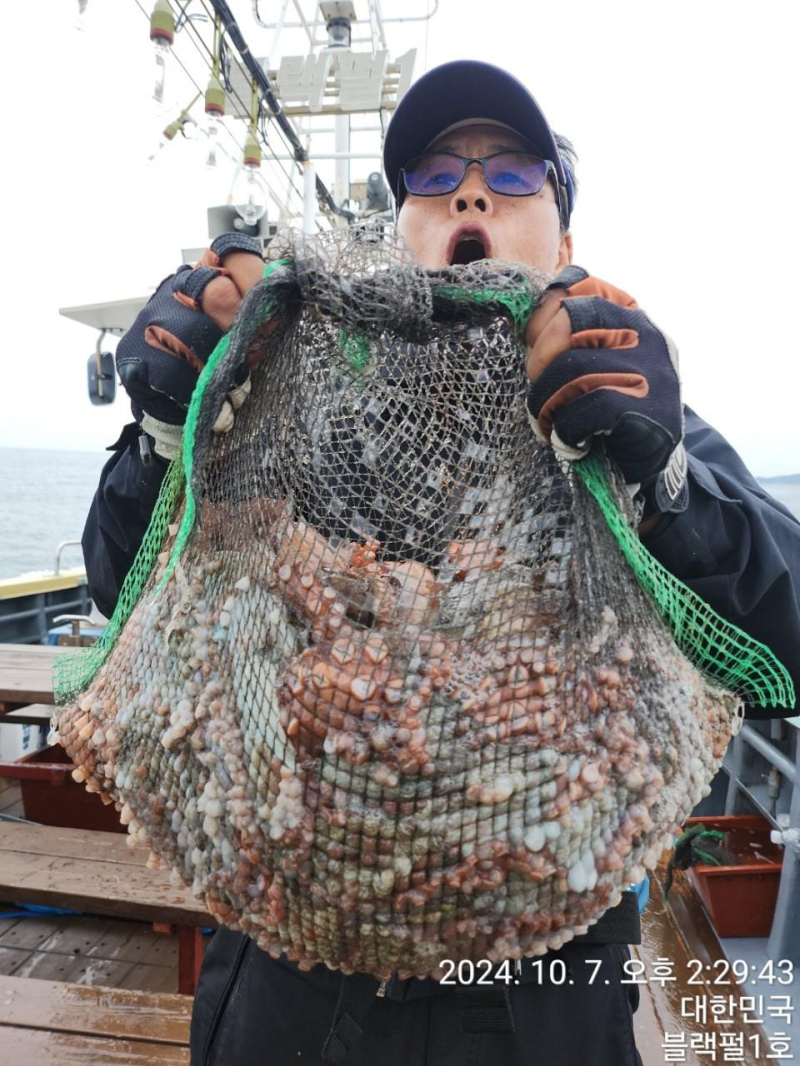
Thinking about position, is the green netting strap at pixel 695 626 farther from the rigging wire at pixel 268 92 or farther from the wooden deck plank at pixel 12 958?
the wooden deck plank at pixel 12 958

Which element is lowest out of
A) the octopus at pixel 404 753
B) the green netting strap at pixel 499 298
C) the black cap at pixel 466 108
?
the octopus at pixel 404 753

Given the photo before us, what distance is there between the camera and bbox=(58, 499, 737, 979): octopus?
90cm

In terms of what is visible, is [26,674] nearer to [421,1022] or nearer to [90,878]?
[90,878]

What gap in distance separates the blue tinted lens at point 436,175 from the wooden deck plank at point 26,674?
3070mm

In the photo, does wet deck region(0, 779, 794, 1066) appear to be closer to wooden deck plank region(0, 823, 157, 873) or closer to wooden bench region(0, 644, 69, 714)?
wooden deck plank region(0, 823, 157, 873)

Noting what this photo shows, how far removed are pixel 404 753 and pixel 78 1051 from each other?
2.21m

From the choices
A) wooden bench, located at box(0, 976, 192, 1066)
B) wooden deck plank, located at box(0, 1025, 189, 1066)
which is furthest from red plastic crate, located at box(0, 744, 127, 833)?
wooden deck plank, located at box(0, 1025, 189, 1066)

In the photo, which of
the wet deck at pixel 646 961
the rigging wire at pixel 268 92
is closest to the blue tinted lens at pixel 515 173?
the rigging wire at pixel 268 92

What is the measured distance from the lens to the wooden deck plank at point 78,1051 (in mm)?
2162

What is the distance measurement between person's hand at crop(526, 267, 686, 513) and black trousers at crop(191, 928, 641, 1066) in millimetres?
1010

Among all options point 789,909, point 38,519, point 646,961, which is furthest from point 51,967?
point 38,519

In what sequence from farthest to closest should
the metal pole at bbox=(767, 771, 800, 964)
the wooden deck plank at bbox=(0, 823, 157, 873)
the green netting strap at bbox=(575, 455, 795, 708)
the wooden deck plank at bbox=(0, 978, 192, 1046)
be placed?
the metal pole at bbox=(767, 771, 800, 964) → the wooden deck plank at bbox=(0, 823, 157, 873) → the wooden deck plank at bbox=(0, 978, 192, 1046) → the green netting strap at bbox=(575, 455, 795, 708)

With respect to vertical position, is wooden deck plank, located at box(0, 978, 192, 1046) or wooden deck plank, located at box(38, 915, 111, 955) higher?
wooden deck plank, located at box(0, 978, 192, 1046)

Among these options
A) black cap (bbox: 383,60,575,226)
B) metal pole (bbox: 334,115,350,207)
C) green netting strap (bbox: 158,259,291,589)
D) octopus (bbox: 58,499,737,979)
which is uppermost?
metal pole (bbox: 334,115,350,207)
